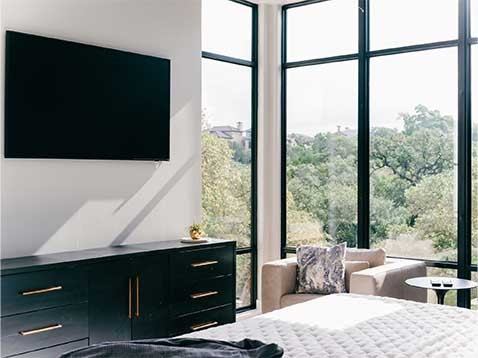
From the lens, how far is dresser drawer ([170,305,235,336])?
4.32 meters

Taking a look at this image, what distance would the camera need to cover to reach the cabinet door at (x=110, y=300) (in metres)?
3.70

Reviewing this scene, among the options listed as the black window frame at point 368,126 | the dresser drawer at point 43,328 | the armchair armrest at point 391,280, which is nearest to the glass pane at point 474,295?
the black window frame at point 368,126

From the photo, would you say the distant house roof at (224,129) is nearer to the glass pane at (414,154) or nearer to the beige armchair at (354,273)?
the glass pane at (414,154)

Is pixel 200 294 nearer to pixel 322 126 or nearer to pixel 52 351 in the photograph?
pixel 52 351

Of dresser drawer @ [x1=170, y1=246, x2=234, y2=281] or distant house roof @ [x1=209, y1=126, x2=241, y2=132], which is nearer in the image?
dresser drawer @ [x1=170, y1=246, x2=234, y2=281]

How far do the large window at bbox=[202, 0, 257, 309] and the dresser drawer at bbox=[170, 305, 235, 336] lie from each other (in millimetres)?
886

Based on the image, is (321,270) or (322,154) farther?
(322,154)

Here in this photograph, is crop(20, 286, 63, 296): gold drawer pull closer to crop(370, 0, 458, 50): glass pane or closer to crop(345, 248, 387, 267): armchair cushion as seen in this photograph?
crop(345, 248, 387, 267): armchair cushion

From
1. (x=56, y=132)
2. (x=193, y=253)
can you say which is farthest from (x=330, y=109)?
(x=56, y=132)

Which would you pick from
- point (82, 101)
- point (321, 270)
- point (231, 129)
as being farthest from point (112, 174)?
point (321, 270)

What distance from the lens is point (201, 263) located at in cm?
452

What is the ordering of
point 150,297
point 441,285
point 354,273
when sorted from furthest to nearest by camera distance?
point 354,273, point 441,285, point 150,297

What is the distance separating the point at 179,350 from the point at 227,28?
407 centimetres

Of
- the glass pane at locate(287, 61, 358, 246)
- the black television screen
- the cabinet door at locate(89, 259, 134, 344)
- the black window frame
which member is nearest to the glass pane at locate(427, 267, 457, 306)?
the black window frame
